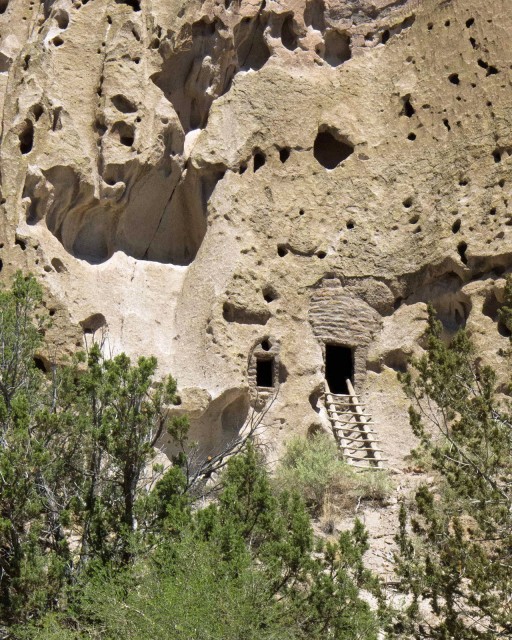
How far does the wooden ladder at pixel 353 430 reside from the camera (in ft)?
45.7

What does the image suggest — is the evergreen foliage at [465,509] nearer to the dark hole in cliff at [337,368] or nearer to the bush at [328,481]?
the bush at [328,481]

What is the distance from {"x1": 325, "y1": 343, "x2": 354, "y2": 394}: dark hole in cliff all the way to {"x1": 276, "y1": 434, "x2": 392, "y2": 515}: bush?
2.52 meters

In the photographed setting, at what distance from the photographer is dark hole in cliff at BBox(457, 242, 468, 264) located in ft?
48.3

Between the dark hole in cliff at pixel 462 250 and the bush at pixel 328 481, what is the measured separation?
132 inches

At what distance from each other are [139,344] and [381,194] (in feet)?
13.9

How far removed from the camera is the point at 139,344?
14422 mm

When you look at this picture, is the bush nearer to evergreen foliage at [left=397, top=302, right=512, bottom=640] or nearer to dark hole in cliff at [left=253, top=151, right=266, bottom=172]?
evergreen foliage at [left=397, top=302, right=512, bottom=640]

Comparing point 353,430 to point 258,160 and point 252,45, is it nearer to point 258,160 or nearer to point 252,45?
point 258,160

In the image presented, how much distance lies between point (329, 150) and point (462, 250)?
9.38ft

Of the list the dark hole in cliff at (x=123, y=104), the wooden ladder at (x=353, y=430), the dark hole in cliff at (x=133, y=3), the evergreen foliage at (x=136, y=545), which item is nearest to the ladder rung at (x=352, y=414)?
the wooden ladder at (x=353, y=430)

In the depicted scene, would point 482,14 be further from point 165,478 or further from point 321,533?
point 165,478

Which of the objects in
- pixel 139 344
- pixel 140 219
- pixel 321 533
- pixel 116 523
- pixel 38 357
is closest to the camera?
pixel 116 523

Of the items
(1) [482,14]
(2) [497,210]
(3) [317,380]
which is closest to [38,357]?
(3) [317,380]

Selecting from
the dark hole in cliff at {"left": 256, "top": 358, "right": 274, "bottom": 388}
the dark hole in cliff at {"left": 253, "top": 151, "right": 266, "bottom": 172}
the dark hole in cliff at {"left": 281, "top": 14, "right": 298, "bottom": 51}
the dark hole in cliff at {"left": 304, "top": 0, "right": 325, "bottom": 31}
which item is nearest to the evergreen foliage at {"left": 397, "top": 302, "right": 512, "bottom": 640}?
the dark hole in cliff at {"left": 256, "top": 358, "right": 274, "bottom": 388}
